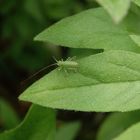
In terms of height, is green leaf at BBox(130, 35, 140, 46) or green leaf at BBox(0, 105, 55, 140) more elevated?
green leaf at BBox(130, 35, 140, 46)

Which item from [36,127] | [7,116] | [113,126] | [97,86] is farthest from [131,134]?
[7,116]

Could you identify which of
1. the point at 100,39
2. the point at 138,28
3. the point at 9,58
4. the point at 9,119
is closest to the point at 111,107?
the point at 100,39

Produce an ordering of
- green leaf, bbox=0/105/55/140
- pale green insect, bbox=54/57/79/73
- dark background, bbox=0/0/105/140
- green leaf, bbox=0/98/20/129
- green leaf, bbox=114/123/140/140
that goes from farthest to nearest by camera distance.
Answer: dark background, bbox=0/0/105/140
green leaf, bbox=0/98/20/129
green leaf, bbox=0/105/55/140
pale green insect, bbox=54/57/79/73
green leaf, bbox=114/123/140/140

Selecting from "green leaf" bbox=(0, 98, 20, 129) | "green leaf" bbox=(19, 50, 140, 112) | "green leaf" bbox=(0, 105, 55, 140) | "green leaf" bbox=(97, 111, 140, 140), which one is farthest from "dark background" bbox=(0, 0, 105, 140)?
"green leaf" bbox=(19, 50, 140, 112)

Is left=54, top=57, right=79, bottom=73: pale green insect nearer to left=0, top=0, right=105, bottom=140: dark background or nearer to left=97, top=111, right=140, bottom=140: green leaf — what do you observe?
left=97, top=111, right=140, bottom=140: green leaf

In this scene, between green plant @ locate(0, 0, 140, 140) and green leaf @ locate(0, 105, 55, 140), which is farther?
green leaf @ locate(0, 105, 55, 140)

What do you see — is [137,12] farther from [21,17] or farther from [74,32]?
[21,17]

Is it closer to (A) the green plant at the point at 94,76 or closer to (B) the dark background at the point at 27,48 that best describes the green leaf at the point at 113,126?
(B) the dark background at the point at 27,48

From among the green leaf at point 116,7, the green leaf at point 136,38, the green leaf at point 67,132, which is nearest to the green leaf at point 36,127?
the green leaf at point 136,38
